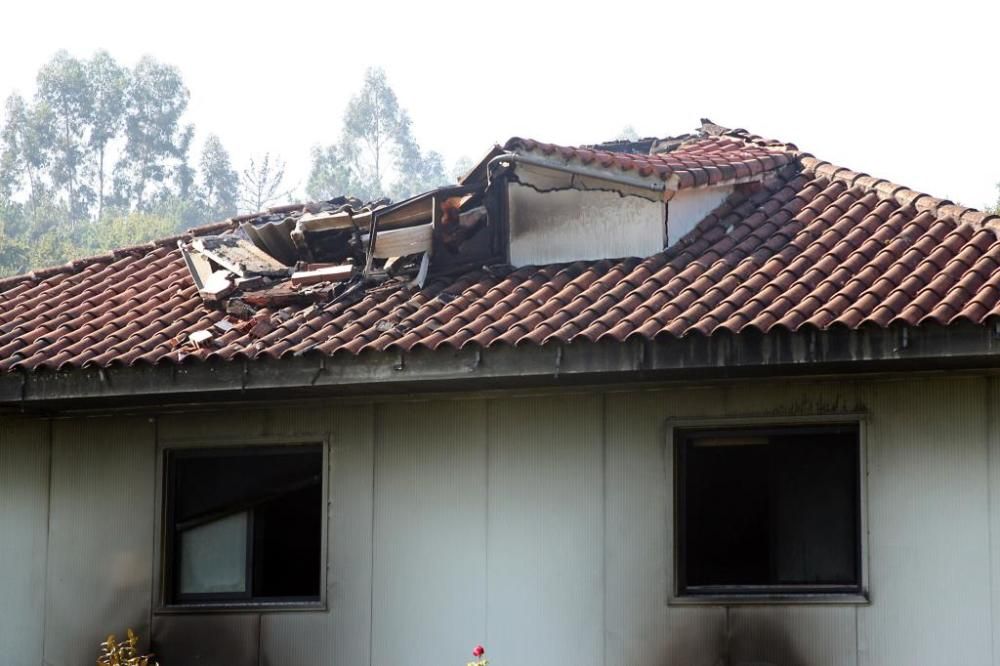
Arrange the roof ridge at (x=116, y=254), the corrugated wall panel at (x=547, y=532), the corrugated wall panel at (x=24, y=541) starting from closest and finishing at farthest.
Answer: the corrugated wall panel at (x=547, y=532)
the corrugated wall panel at (x=24, y=541)
the roof ridge at (x=116, y=254)

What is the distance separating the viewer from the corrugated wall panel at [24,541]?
487 inches

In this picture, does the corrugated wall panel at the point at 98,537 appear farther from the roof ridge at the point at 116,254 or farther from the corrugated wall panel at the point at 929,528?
the corrugated wall panel at the point at 929,528

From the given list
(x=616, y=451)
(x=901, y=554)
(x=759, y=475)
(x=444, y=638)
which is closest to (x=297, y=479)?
(x=444, y=638)

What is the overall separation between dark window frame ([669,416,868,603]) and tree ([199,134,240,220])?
272 feet

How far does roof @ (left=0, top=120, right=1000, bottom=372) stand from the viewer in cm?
1016

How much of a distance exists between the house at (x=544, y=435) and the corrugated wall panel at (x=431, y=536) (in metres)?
0.02

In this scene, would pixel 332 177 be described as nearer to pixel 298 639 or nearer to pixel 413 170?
pixel 413 170

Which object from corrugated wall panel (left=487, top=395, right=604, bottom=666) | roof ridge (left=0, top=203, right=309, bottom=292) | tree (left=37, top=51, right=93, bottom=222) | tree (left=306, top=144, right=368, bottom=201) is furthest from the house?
tree (left=37, top=51, right=93, bottom=222)

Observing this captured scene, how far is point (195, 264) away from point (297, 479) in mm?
3105

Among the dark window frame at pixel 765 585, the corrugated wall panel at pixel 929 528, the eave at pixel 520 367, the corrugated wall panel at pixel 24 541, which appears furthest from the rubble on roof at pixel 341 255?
the corrugated wall panel at pixel 929 528

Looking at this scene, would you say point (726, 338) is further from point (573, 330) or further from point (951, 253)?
point (951, 253)

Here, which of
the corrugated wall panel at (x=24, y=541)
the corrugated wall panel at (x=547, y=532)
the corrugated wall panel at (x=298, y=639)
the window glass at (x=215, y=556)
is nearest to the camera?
the corrugated wall panel at (x=547, y=532)

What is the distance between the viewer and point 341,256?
13.6m

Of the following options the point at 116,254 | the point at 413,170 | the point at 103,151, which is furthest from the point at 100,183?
the point at 116,254
